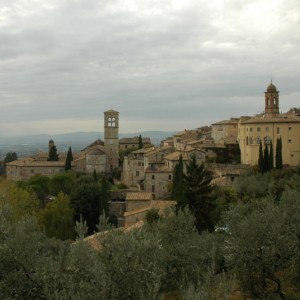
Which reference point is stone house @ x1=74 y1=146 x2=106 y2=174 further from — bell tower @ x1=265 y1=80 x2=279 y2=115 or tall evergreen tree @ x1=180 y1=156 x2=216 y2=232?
tall evergreen tree @ x1=180 y1=156 x2=216 y2=232

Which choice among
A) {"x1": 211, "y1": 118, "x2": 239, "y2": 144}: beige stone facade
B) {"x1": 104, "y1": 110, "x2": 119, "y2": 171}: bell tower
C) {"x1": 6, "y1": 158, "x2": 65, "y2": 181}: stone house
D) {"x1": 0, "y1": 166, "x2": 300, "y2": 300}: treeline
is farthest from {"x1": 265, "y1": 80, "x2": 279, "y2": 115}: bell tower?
{"x1": 0, "y1": 166, "x2": 300, "y2": 300}: treeline

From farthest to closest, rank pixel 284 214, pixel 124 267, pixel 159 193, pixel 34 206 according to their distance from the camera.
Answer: pixel 159 193 → pixel 34 206 → pixel 284 214 → pixel 124 267

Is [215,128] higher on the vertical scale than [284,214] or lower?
higher

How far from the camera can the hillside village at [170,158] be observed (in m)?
47.1

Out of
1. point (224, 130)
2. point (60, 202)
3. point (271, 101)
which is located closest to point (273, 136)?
point (271, 101)

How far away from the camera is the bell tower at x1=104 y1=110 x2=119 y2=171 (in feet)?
228

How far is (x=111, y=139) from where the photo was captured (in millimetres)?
70812

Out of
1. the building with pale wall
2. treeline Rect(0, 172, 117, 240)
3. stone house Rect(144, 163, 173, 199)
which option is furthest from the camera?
stone house Rect(144, 163, 173, 199)

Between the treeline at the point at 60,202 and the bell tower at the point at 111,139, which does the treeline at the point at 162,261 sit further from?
the bell tower at the point at 111,139

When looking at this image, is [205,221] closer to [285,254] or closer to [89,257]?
[285,254]

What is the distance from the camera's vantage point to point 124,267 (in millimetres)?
10578

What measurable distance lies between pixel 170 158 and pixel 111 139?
1935cm

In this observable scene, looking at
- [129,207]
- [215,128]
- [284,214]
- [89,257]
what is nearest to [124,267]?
[89,257]

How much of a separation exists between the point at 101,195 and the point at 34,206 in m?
6.55
